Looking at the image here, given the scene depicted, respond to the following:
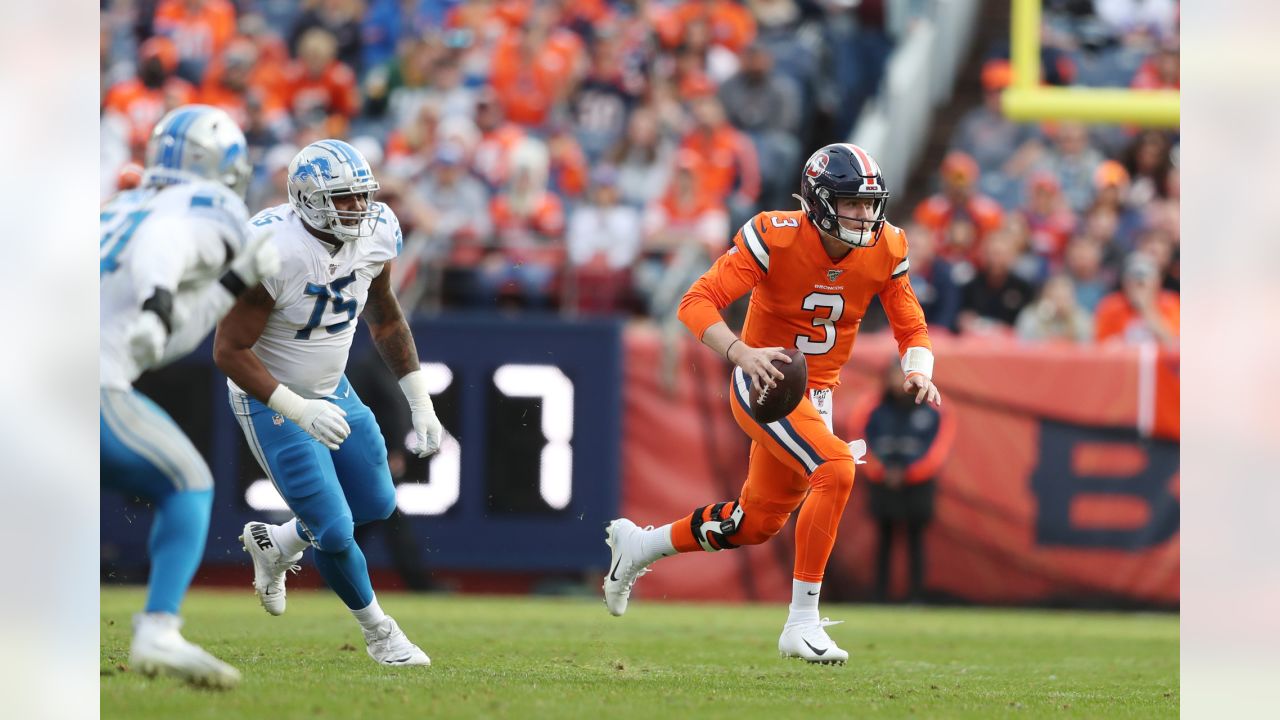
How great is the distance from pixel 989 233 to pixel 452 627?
17.6 feet

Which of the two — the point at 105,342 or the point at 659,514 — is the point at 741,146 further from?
the point at 105,342

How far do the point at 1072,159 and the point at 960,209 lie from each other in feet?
5.62

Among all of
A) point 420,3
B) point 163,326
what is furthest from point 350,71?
point 163,326

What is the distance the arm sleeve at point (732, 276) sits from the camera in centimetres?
661

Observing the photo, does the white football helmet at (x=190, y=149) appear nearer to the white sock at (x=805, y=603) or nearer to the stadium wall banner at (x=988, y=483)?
the white sock at (x=805, y=603)

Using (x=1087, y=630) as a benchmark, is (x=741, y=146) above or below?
above

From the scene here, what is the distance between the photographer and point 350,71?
14.2 metres

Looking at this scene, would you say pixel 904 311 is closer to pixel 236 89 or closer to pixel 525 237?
pixel 525 237

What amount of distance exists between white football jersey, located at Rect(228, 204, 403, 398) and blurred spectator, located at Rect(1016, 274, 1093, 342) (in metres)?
6.22

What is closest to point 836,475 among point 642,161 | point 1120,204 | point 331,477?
point 331,477

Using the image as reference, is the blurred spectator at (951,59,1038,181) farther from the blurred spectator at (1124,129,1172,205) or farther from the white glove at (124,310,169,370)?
the white glove at (124,310,169,370)

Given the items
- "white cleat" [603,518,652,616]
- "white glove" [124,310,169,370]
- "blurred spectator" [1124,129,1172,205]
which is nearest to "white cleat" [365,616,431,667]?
"white cleat" [603,518,652,616]

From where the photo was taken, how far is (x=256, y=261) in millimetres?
5461

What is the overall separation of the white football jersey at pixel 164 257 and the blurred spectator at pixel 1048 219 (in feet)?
26.1
